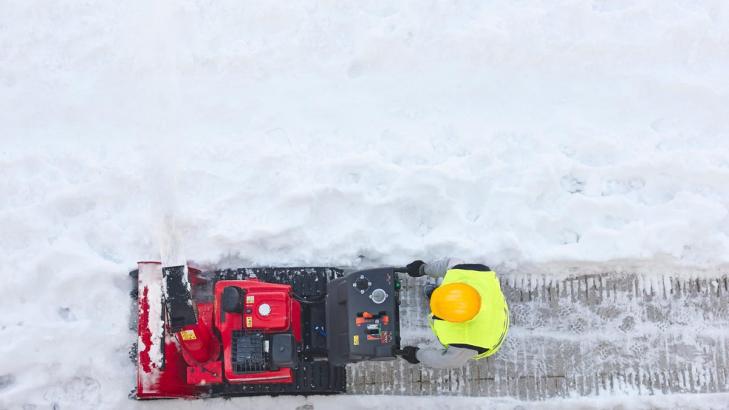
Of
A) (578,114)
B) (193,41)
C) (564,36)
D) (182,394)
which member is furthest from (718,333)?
(193,41)

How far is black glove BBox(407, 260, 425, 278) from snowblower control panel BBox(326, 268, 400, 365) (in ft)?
1.17

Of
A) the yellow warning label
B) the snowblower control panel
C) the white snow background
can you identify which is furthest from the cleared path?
the yellow warning label

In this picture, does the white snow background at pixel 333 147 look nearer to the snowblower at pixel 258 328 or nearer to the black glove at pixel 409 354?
the snowblower at pixel 258 328

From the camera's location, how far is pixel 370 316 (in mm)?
5895

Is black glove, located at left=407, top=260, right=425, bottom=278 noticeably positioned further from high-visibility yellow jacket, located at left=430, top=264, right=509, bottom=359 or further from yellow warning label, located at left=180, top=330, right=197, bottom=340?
yellow warning label, located at left=180, top=330, right=197, bottom=340

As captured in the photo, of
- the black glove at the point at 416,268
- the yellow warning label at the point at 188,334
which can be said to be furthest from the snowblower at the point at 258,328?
the black glove at the point at 416,268

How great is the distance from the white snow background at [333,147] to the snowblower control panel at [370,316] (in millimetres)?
807

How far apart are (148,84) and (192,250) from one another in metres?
1.87

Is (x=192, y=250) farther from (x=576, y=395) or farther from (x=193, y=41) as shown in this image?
(x=576, y=395)

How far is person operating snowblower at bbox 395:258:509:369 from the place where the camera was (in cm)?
539

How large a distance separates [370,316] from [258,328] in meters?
0.95

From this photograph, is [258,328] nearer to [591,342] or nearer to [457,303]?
[457,303]

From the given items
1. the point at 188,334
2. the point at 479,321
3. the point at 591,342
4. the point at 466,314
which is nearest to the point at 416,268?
the point at 479,321

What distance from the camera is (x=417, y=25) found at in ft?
23.9
